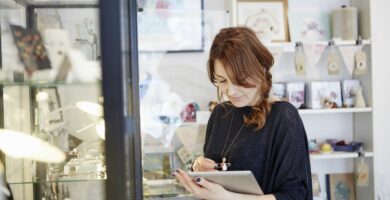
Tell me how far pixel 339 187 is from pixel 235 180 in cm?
177

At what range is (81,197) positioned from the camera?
0.84m

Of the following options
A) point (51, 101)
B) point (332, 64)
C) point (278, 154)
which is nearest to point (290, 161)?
point (278, 154)

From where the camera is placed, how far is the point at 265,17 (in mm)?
2570

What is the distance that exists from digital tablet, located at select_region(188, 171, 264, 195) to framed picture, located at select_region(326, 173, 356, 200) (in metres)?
1.65

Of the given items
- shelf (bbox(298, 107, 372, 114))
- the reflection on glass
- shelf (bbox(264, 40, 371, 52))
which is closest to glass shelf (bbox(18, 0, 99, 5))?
the reflection on glass

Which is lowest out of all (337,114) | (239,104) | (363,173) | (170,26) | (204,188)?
(363,173)

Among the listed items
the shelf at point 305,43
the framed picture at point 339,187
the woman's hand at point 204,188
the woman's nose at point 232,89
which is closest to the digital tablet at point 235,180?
the woman's hand at point 204,188

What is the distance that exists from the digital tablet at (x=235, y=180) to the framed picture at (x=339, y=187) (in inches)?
64.9

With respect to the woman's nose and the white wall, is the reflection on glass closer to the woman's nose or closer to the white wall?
the white wall

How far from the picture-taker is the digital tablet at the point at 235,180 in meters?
1.17

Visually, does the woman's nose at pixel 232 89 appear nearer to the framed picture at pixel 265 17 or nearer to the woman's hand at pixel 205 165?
the woman's hand at pixel 205 165

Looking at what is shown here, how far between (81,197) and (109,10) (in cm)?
47

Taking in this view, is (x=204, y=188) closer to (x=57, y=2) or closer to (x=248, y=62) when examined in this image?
(x=248, y=62)

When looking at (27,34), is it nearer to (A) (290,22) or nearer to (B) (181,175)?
(B) (181,175)
